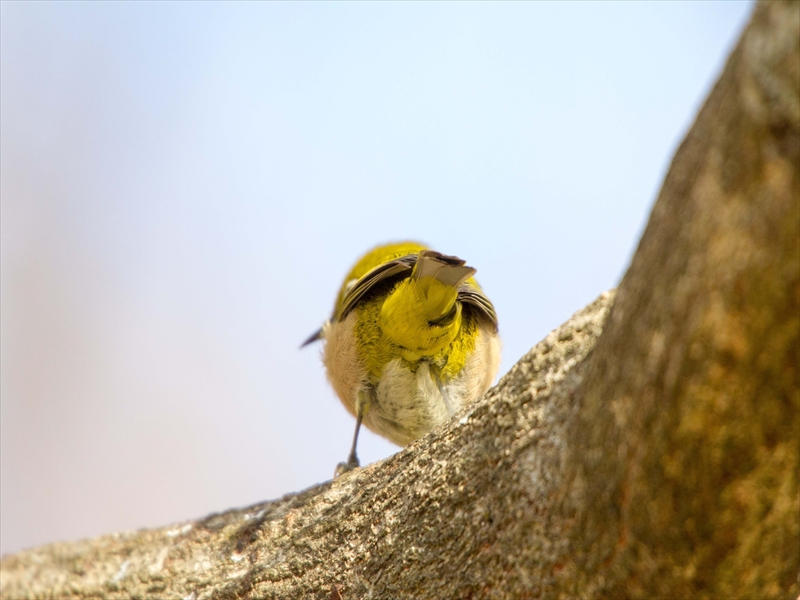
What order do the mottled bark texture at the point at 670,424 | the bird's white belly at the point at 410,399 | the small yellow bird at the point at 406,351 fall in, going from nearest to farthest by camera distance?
the mottled bark texture at the point at 670,424, the small yellow bird at the point at 406,351, the bird's white belly at the point at 410,399

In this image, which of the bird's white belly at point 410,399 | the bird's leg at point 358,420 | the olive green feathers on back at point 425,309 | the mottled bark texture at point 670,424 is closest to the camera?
the mottled bark texture at point 670,424

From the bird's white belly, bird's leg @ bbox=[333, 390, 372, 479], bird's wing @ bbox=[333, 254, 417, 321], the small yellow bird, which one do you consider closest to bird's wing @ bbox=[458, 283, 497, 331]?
the small yellow bird

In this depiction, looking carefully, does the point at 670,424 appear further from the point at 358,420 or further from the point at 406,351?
the point at 358,420

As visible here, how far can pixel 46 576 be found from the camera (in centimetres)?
393

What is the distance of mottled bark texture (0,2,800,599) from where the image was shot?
131 centimetres

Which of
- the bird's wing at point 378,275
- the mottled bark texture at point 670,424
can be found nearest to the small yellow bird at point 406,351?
the bird's wing at point 378,275

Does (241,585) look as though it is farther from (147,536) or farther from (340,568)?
(147,536)

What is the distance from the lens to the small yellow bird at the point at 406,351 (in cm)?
396

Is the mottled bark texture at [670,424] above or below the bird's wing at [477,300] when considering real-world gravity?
below

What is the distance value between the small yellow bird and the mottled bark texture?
147 cm

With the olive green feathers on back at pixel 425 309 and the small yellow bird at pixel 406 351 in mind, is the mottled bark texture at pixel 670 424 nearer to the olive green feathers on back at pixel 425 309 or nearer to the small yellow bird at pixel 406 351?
the olive green feathers on back at pixel 425 309

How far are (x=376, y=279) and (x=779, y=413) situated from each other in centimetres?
293

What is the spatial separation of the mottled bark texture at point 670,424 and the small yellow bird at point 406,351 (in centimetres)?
147

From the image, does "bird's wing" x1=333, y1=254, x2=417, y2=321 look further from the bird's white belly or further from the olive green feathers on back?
the bird's white belly
